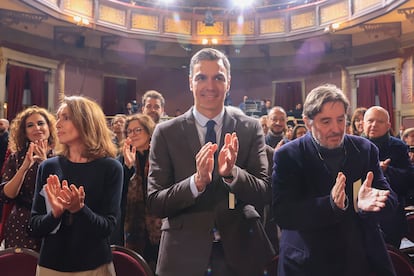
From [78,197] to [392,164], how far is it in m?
2.13

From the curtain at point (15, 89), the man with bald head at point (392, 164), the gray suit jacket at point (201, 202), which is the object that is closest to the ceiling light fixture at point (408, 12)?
the man with bald head at point (392, 164)

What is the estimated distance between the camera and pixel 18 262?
5.75 feet

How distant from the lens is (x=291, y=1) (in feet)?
37.1

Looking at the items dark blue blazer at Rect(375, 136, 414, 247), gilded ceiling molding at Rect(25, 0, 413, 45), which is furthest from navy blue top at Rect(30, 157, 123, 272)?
gilded ceiling molding at Rect(25, 0, 413, 45)

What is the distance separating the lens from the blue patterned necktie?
141 centimetres

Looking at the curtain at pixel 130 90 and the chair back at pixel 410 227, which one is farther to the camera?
the curtain at pixel 130 90

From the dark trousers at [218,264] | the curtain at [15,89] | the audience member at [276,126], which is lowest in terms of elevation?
the dark trousers at [218,264]

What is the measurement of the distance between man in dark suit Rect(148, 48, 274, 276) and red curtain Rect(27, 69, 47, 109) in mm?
8845

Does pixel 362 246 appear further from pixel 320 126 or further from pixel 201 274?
pixel 201 274

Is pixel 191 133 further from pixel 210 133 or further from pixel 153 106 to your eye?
pixel 153 106

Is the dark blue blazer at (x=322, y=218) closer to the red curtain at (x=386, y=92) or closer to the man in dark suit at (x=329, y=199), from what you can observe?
the man in dark suit at (x=329, y=199)

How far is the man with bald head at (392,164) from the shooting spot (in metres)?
2.42

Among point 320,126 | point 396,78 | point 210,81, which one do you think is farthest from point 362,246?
point 396,78

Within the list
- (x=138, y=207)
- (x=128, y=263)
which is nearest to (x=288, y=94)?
(x=138, y=207)
